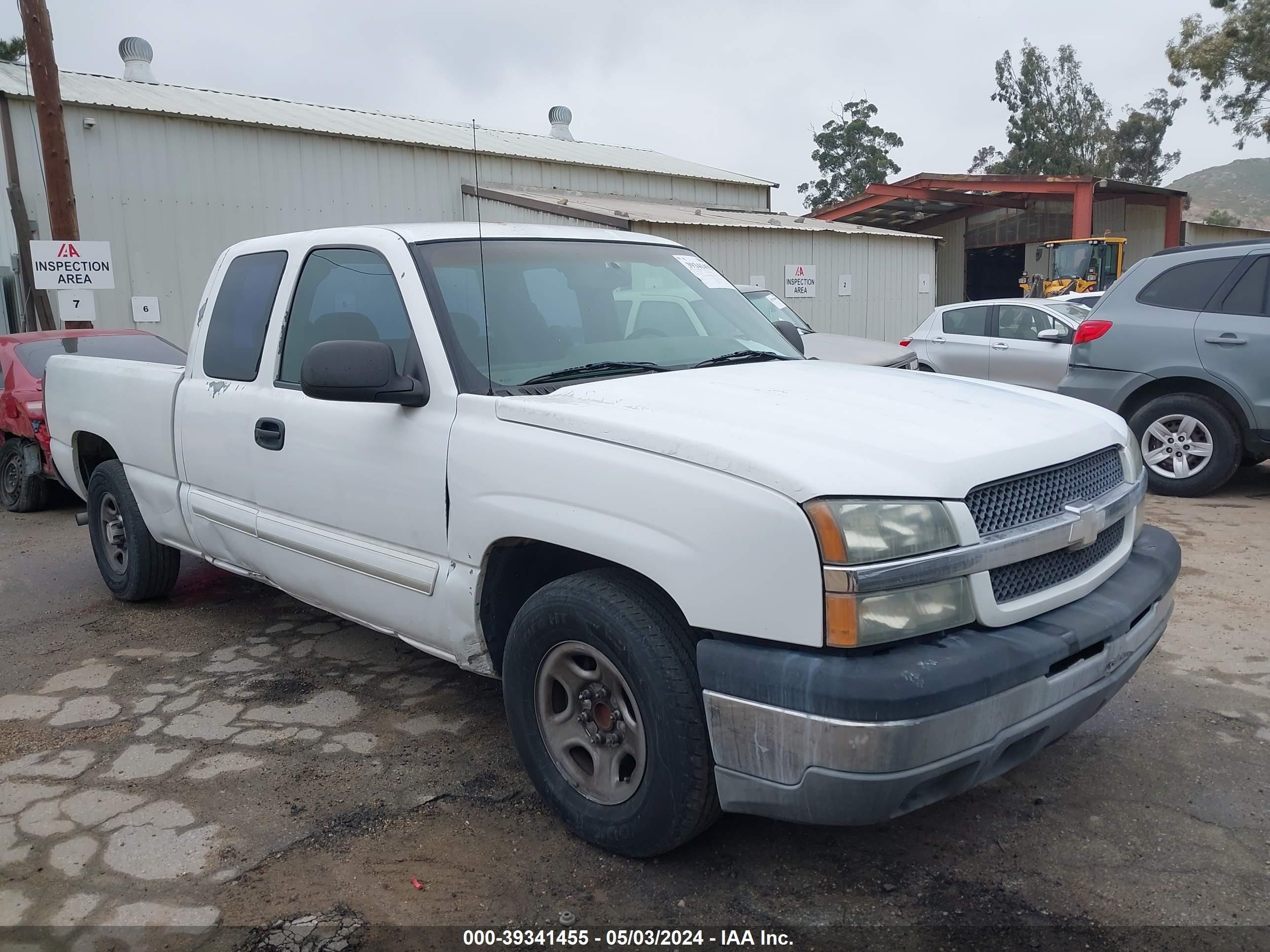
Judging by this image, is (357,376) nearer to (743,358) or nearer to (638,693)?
(638,693)

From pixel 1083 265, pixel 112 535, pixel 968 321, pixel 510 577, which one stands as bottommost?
pixel 112 535

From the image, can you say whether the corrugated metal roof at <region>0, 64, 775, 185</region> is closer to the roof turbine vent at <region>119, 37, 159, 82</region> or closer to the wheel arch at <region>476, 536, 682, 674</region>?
the roof turbine vent at <region>119, 37, 159, 82</region>

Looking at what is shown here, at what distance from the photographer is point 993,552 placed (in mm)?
2365

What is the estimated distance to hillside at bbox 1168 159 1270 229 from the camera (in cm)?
13400

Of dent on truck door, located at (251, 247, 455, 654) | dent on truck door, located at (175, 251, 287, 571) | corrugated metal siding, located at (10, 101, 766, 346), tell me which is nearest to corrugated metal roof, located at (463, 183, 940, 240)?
corrugated metal siding, located at (10, 101, 766, 346)

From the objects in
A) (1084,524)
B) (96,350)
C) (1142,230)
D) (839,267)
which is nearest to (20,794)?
(1084,524)

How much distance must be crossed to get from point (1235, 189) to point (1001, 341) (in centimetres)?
16962

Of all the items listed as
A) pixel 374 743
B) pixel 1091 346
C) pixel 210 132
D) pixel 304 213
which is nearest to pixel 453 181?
pixel 304 213

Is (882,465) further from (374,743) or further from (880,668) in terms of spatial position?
(374,743)

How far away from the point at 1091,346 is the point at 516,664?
247 inches

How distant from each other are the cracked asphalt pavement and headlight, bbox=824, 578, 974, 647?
785mm

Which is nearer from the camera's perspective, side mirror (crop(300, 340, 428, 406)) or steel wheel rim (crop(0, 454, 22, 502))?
side mirror (crop(300, 340, 428, 406))

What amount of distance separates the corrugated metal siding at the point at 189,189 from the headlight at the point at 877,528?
14241 mm

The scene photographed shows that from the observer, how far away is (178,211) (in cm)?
1445
